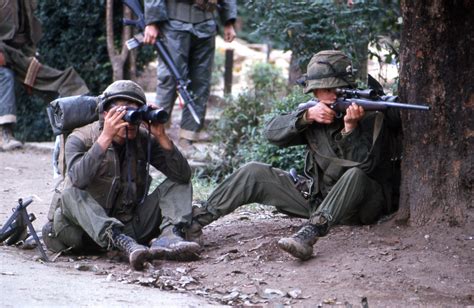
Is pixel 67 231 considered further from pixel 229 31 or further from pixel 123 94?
pixel 229 31

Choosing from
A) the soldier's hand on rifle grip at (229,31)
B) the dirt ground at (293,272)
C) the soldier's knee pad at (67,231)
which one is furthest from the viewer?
the soldier's hand on rifle grip at (229,31)

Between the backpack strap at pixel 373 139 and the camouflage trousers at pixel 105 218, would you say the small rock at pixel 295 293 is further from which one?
the camouflage trousers at pixel 105 218

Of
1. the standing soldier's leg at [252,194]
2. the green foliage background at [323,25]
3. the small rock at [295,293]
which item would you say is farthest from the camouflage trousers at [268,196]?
the green foliage background at [323,25]

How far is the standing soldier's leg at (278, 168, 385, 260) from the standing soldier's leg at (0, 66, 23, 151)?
5946mm

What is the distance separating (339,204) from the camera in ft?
20.0

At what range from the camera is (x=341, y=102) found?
6199 millimetres

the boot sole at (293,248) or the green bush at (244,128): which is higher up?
the green bush at (244,128)

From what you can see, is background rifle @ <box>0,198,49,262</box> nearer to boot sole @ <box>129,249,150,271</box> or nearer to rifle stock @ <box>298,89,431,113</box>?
boot sole @ <box>129,249,150,271</box>

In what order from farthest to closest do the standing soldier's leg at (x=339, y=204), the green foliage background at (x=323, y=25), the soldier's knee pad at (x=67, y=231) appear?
the green foliage background at (x=323, y=25)
the soldier's knee pad at (x=67, y=231)
the standing soldier's leg at (x=339, y=204)

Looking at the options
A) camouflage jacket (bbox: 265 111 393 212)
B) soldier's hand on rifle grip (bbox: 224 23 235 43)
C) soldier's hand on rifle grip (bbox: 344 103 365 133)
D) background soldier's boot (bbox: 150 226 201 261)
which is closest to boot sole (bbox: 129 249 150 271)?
background soldier's boot (bbox: 150 226 201 261)

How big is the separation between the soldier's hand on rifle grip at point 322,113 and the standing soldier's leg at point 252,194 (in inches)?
21.4

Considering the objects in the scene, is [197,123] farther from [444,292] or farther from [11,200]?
[444,292]

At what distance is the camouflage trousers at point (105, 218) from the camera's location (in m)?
6.23

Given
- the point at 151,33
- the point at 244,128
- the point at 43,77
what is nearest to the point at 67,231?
the point at 244,128
